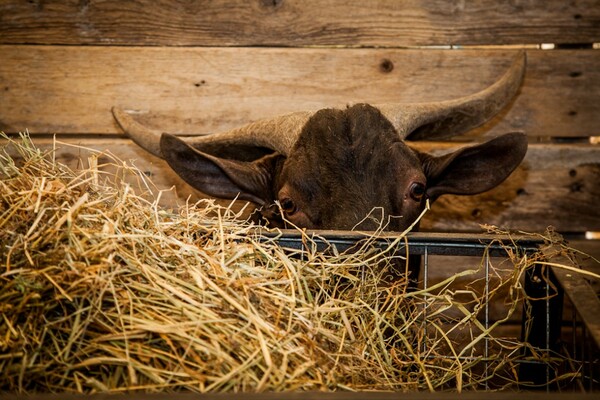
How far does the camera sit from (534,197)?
5.08m

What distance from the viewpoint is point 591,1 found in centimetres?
496

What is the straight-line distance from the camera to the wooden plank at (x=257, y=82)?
505 cm

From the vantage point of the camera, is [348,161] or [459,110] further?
[459,110]

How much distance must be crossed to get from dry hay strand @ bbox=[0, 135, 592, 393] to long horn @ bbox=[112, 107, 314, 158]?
142 centimetres

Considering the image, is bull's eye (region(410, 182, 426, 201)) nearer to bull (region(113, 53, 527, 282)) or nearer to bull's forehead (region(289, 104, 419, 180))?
bull (region(113, 53, 527, 282))

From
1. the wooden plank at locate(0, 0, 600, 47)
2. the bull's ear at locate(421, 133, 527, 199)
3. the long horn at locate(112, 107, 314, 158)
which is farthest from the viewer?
the wooden plank at locate(0, 0, 600, 47)

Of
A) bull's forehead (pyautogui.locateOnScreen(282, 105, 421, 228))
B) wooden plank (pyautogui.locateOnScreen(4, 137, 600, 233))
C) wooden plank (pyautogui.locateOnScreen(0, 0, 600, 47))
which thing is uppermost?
wooden plank (pyautogui.locateOnScreen(0, 0, 600, 47))

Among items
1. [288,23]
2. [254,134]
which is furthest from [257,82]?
[254,134]

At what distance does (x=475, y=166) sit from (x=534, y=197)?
3.94ft

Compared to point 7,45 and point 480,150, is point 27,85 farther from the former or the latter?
point 480,150

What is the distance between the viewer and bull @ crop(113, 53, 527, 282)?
370 cm

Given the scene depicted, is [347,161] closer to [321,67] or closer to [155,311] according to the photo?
[321,67]

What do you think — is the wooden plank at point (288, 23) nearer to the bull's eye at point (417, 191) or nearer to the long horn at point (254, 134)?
the long horn at point (254, 134)

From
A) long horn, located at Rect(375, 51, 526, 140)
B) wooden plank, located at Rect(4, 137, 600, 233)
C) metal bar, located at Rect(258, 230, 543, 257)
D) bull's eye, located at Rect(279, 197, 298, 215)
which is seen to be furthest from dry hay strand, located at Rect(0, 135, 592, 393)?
wooden plank, located at Rect(4, 137, 600, 233)
